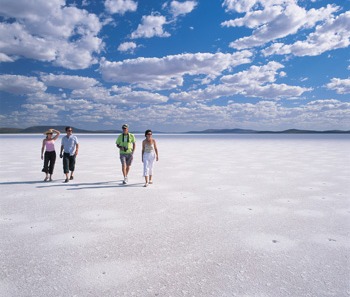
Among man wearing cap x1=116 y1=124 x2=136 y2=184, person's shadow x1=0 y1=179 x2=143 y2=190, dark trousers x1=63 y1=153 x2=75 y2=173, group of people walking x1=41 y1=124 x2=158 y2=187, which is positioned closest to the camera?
person's shadow x1=0 y1=179 x2=143 y2=190

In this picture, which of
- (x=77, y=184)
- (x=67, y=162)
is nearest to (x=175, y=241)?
(x=77, y=184)

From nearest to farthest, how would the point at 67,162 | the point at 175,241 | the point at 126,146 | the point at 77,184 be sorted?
the point at 175,241, the point at 77,184, the point at 126,146, the point at 67,162

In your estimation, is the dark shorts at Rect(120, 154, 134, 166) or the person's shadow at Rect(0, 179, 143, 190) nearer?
the person's shadow at Rect(0, 179, 143, 190)

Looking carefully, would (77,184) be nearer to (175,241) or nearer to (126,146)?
(126,146)

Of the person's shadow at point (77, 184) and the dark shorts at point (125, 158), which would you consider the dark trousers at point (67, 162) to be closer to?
the person's shadow at point (77, 184)

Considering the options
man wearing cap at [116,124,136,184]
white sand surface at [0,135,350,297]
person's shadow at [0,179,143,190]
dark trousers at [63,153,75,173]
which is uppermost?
man wearing cap at [116,124,136,184]

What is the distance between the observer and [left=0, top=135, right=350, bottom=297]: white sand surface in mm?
2951

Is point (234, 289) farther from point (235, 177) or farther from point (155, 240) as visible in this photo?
point (235, 177)

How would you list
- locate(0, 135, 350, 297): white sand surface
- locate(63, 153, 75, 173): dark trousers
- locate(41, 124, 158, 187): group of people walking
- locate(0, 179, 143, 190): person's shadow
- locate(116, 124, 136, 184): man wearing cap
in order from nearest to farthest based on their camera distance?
locate(0, 135, 350, 297): white sand surface → locate(0, 179, 143, 190): person's shadow → locate(41, 124, 158, 187): group of people walking → locate(116, 124, 136, 184): man wearing cap → locate(63, 153, 75, 173): dark trousers

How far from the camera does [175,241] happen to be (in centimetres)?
404

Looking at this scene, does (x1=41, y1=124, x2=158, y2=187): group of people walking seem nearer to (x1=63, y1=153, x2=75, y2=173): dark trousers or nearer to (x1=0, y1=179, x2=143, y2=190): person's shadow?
(x1=63, y1=153, x2=75, y2=173): dark trousers

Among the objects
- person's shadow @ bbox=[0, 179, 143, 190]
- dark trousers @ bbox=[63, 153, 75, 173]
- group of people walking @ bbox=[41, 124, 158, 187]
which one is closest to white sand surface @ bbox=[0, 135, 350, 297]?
person's shadow @ bbox=[0, 179, 143, 190]

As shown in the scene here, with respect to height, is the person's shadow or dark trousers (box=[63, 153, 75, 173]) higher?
dark trousers (box=[63, 153, 75, 173])

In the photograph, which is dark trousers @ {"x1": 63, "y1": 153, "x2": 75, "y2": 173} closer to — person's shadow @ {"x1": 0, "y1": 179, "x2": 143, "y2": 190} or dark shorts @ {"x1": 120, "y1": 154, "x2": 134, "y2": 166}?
person's shadow @ {"x1": 0, "y1": 179, "x2": 143, "y2": 190}
